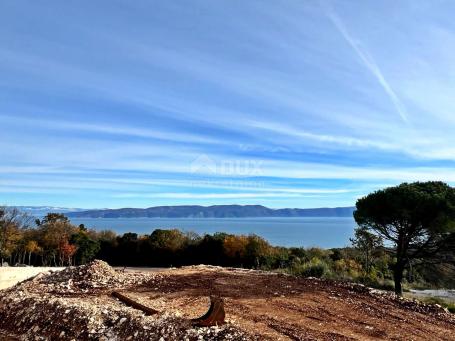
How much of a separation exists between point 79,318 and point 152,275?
4.30m

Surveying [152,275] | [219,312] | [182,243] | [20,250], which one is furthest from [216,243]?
[219,312]

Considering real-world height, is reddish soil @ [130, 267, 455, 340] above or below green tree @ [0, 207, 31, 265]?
below

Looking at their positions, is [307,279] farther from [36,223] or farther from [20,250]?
[36,223]

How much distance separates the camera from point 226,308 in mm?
9203

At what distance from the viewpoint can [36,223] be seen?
4278cm

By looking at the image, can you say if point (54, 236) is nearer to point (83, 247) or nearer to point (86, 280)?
point (83, 247)

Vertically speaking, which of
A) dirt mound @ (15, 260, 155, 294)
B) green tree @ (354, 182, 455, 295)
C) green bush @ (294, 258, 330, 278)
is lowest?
green bush @ (294, 258, 330, 278)

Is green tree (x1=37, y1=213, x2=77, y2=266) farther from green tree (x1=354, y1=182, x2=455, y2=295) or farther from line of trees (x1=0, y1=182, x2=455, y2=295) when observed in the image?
green tree (x1=354, y1=182, x2=455, y2=295)

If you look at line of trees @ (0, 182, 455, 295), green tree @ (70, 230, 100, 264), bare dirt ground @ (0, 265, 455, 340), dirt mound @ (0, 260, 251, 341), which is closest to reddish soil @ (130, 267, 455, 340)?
bare dirt ground @ (0, 265, 455, 340)

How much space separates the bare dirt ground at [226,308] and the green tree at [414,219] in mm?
5363

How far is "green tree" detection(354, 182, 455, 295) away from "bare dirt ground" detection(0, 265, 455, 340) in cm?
536

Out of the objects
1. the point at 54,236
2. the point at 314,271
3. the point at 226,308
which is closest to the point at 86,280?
the point at 226,308

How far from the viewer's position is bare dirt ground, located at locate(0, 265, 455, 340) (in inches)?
317

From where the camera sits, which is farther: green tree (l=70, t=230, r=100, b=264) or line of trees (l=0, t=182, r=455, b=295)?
green tree (l=70, t=230, r=100, b=264)
